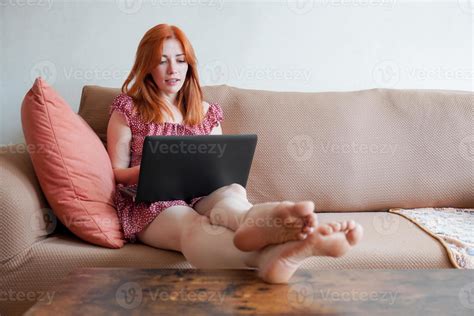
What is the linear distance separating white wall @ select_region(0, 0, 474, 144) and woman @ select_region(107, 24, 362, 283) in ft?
1.77

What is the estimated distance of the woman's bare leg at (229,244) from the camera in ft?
3.59

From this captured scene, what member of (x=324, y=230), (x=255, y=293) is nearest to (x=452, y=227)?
(x=324, y=230)

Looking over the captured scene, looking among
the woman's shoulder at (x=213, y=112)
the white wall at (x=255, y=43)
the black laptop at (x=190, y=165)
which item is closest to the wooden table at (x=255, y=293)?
the black laptop at (x=190, y=165)

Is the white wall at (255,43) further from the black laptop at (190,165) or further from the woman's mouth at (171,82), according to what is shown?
the black laptop at (190,165)

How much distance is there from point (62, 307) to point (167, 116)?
0.96 metres

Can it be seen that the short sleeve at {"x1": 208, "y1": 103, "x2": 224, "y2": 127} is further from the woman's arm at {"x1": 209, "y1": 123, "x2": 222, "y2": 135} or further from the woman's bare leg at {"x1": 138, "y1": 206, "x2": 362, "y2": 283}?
the woman's bare leg at {"x1": 138, "y1": 206, "x2": 362, "y2": 283}

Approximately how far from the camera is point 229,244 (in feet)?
4.26

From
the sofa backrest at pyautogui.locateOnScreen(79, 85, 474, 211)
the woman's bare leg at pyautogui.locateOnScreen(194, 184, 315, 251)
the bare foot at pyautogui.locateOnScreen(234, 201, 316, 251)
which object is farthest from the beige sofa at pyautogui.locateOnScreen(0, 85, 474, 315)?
the bare foot at pyautogui.locateOnScreen(234, 201, 316, 251)

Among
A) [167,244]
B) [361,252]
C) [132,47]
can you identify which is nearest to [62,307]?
[167,244]

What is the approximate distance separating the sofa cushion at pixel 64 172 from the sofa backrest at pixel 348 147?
45 cm

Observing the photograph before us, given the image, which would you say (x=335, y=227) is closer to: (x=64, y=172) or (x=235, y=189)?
(x=235, y=189)

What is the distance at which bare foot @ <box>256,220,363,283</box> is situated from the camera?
108 cm

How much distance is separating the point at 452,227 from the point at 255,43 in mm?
1188

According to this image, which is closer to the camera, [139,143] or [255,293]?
[255,293]
